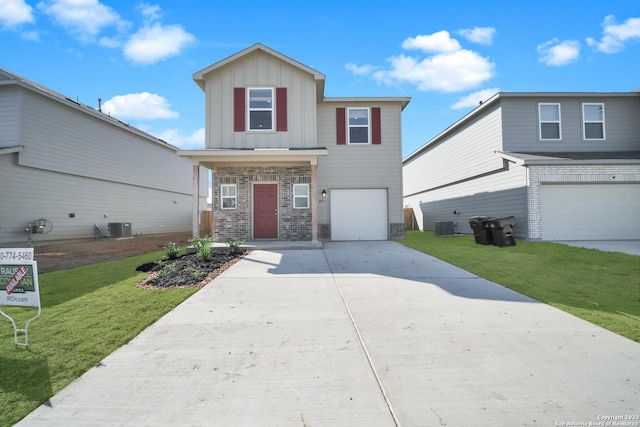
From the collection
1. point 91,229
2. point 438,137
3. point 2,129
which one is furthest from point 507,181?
point 2,129

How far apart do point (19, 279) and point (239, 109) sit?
31.6 feet

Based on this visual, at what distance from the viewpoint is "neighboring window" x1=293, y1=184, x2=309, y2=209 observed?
1241 centimetres

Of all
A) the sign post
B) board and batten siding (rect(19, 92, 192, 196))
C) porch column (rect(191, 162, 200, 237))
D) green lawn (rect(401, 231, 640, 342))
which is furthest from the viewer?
board and batten siding (rect(19, 92, 192, 196))

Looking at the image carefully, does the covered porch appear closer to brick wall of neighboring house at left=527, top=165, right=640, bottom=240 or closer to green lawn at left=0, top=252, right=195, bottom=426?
green lawn at left=0, top=252, right=195, bottom=426

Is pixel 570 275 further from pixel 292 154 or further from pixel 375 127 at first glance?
pixel 375 127

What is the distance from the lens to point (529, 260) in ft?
27.6

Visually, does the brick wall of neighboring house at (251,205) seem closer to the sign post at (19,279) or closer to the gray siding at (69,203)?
the gray siding at (69,203)

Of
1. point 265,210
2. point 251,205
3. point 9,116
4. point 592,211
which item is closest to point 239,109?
point 251,205

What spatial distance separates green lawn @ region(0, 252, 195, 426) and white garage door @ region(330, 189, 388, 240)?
26.9ft

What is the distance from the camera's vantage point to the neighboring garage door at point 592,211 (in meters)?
11.8

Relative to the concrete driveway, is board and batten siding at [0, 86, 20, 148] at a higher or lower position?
higher

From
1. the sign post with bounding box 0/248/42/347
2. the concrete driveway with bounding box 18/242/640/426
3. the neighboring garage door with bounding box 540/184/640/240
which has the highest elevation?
the neighboring garage door with bounding box 540/184/640/240

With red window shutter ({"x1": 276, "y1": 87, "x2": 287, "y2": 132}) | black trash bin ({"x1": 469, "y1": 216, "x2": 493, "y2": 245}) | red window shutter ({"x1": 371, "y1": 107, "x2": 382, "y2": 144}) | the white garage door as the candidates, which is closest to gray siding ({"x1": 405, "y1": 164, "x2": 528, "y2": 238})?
black trash bin ({"x1": 469, "y1": 216, "x2": 493, "y2": 245})

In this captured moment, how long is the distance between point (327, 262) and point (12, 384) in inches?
247
